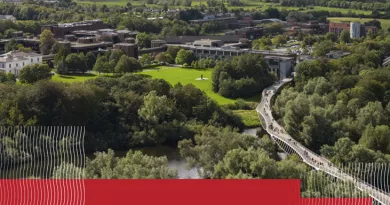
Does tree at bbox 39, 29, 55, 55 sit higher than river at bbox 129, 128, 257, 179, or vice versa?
tree at bbox 39, 29, 55, 55

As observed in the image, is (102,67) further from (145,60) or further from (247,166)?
(247,166)

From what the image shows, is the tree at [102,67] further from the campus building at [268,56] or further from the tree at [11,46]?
the tree at [11,46]

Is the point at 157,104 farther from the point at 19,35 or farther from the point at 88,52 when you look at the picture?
the point at 19,35

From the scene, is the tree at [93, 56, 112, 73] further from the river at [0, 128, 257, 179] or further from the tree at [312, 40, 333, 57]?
the tree at [312, 40, 333, 57]

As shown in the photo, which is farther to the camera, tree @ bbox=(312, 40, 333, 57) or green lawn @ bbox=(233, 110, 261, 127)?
tree @ bbox=(312, 40, 333, 57)

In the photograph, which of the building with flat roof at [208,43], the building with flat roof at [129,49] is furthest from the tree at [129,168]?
the building with flat roof at [208,43]

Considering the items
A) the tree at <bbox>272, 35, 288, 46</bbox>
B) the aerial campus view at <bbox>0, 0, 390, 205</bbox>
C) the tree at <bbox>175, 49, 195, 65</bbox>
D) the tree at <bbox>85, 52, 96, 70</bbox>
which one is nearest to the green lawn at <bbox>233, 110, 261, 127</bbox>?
the aerial campus view at <bbox>0, 0, 390, 205</bbox>

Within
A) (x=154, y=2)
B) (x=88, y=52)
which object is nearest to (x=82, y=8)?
(x=154, y=2)
